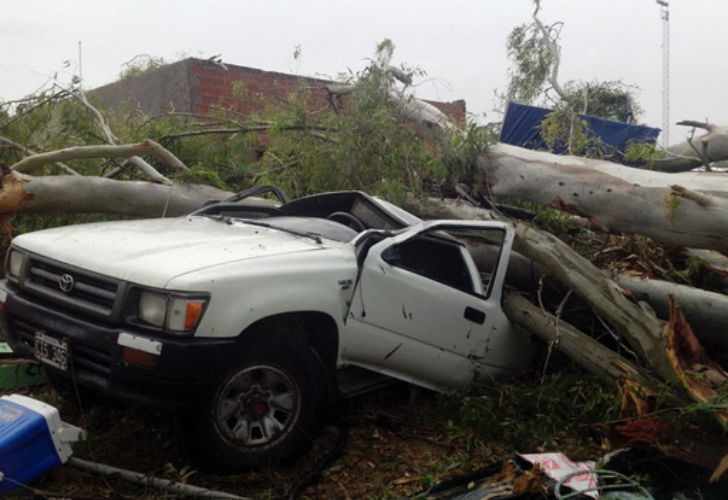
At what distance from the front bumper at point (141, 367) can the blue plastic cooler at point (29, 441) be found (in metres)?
0.24

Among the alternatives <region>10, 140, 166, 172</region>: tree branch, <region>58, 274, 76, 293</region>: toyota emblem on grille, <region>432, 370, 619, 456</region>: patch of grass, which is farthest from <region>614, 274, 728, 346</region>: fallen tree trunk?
<region>10, 140, 166, 172</region>: tree branch

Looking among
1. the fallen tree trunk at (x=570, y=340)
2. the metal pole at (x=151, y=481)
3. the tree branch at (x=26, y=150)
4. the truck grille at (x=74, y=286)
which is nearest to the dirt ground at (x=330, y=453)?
the metal pole at (x=151, y=481)

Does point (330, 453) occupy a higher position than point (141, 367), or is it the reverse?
point (141, 367)

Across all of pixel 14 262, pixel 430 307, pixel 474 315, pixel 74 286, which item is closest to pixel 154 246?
pixel 74 286

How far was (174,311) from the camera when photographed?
11.5 feet

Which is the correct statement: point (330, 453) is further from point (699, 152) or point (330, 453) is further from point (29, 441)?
point (699, 152)

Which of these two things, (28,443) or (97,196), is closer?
(28,443)

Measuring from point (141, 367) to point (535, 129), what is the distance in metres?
7.19

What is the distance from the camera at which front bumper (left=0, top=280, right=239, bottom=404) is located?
11.4ft

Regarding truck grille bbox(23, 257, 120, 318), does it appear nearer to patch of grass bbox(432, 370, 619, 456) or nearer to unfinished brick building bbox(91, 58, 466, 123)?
patch of grass bbox(432, 370, 619, 456)

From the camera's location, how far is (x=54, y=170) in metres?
7.15

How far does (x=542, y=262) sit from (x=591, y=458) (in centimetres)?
146

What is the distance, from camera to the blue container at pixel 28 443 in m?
3.36

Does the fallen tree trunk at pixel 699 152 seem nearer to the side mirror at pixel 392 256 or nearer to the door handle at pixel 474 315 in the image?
the door handle at pixel 474 315
